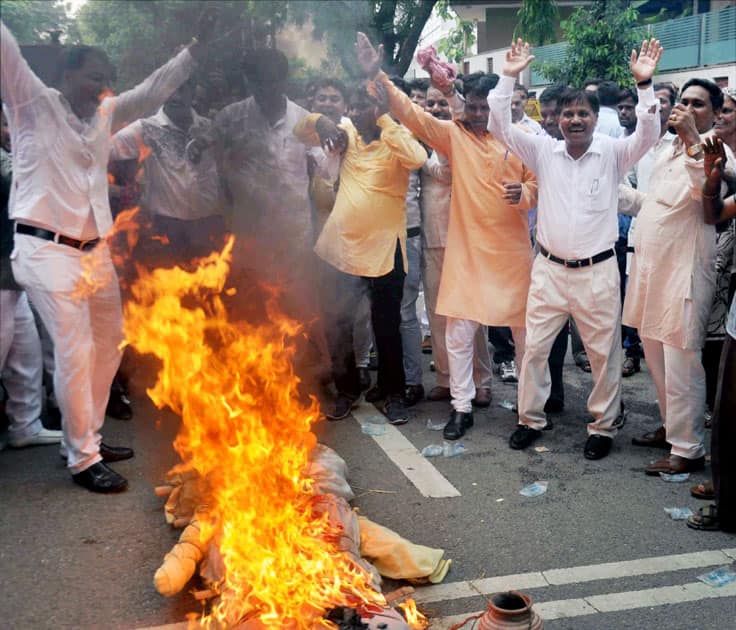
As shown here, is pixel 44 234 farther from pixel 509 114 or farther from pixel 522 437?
pixel 522 437

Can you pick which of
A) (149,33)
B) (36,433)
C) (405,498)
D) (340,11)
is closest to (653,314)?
(405,498)

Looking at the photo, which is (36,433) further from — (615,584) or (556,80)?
(556,80)

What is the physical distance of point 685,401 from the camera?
4746 mm

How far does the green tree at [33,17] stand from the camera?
11.0ft

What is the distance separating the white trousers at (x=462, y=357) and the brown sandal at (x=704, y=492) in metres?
1.55

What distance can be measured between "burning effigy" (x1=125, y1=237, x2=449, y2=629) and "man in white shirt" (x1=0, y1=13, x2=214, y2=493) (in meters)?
0.31

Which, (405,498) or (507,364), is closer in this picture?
(405,498)

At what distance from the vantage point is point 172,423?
223 inches

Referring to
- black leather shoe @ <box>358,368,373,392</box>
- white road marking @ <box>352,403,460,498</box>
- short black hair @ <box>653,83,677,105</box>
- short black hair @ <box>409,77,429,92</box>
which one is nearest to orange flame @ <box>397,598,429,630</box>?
white road marking @ <box>352,403,460,498</box>

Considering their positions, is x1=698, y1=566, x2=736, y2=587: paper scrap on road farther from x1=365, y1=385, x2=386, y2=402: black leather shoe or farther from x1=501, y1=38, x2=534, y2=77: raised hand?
x1=501, y1=38, x2=534, y2=77: raised hand

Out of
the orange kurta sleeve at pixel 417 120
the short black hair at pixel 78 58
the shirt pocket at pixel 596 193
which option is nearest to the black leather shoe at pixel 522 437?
the shirt pocket at pixel 596 193

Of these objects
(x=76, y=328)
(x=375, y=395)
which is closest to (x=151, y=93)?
(x=76, y=328)

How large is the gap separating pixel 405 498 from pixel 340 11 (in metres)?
2.65

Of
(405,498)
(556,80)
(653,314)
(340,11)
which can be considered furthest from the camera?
(556,80)
